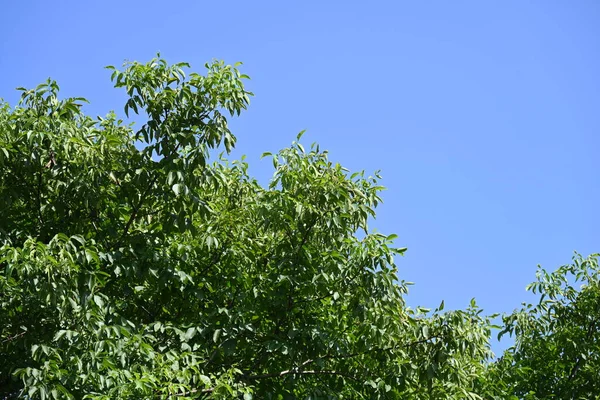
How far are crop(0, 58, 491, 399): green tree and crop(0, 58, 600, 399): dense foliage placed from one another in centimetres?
2

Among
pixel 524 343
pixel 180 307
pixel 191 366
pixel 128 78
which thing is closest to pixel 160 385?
pixel 191 366

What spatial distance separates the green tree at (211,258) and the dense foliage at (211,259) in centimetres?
2

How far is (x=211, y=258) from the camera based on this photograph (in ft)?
33.2

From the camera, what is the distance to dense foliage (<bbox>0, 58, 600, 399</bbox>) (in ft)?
29.8

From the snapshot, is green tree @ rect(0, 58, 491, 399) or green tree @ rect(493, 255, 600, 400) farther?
green tree @ rect(493, 255, 600, 400)

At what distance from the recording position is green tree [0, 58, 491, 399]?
9094mm

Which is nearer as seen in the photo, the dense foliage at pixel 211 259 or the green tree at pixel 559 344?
the dense foliage at pixel 211 259

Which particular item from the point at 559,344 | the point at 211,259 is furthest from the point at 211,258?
the point at 559,344

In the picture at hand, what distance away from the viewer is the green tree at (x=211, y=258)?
9094 millimetres

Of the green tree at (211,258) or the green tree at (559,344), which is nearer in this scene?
the green tree at (211,258)

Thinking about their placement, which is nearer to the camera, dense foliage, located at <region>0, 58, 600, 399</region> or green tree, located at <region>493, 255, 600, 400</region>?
dense foliage, located at <region>0, 58, 600, 399</region>

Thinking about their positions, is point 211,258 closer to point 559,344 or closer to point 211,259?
point 211,259

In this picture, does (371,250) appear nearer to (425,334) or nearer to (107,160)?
(425,334)

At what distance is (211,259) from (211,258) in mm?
12
